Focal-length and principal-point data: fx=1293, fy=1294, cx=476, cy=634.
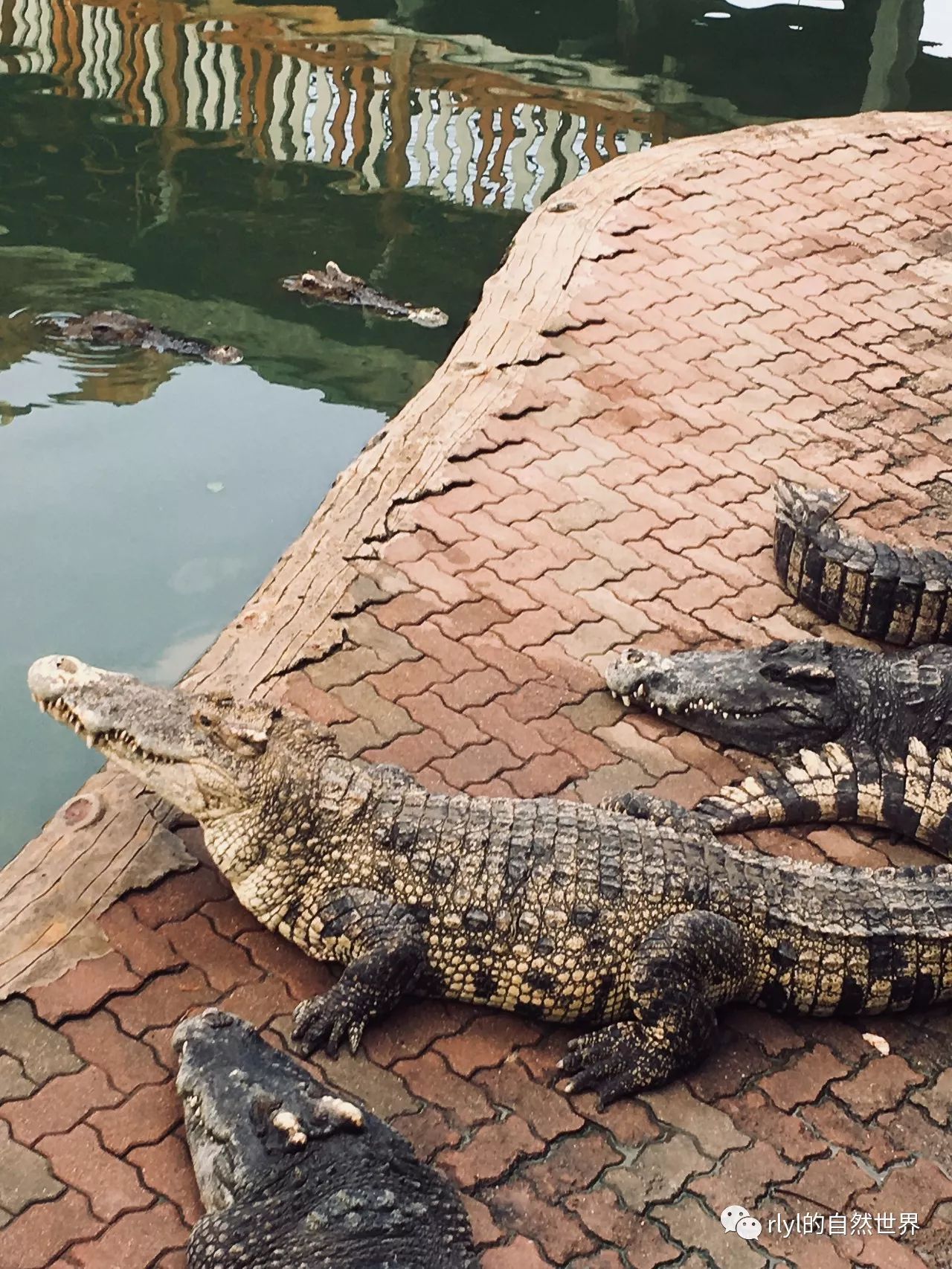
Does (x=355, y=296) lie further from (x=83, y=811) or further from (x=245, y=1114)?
(x=245, y=1114)

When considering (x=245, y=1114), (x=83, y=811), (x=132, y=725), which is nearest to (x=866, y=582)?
(x=132, y=725)

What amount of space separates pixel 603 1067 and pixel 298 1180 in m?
1.03

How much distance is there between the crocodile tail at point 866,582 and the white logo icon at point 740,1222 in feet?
10.4

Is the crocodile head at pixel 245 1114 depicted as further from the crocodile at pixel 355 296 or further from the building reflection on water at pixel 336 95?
the building reflection on water at pixel 336 95

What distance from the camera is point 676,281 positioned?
8617 mm

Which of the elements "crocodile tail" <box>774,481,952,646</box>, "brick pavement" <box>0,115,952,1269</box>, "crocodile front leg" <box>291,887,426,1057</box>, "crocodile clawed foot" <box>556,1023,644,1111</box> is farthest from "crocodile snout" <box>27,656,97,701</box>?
"crocodile tail" <box>774,481,952,646</box>

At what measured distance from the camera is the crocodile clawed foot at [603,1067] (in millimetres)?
3924

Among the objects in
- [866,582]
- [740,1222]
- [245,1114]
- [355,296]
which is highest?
[355,296]

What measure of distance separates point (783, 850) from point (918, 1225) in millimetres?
1520

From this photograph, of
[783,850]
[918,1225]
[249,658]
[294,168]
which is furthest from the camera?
[294,168]

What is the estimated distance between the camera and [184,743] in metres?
4.23

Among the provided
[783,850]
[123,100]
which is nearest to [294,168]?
[123,100]

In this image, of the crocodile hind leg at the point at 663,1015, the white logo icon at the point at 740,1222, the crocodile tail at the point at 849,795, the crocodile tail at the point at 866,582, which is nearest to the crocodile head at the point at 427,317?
the crocodile tail at the point at 866,582

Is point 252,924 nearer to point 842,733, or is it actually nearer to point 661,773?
point 661,773
